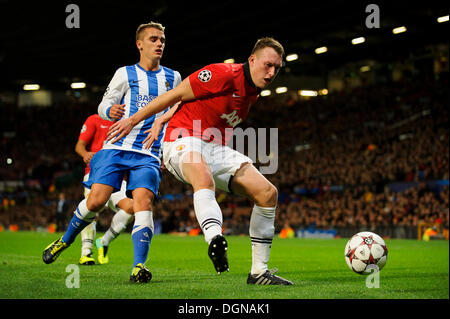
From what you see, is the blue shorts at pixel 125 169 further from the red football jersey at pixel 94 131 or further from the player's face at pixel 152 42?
the red football jersey at pixel 94 131

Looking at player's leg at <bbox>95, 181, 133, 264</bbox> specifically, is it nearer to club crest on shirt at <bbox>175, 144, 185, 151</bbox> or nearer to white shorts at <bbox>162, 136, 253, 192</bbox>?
white shorts at <bbox>162, 136, 253, 192</bbox>

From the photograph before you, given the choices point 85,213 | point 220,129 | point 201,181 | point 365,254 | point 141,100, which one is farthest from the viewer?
point 365,254

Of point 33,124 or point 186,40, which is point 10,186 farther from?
point 186,40

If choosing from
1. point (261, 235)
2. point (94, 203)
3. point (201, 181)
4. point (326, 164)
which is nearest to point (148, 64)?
point (94, 203)

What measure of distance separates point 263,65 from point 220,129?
640mm

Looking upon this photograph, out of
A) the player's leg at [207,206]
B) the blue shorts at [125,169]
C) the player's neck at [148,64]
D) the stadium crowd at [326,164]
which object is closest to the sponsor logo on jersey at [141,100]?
the player's neck at [148,64]

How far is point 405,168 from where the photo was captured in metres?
21.6

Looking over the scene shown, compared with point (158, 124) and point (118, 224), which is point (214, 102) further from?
point (118, 224)

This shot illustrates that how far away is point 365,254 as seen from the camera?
20.4 ft

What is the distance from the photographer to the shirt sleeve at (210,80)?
4.80 metres

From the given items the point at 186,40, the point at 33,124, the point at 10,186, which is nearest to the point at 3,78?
the point at 33,124

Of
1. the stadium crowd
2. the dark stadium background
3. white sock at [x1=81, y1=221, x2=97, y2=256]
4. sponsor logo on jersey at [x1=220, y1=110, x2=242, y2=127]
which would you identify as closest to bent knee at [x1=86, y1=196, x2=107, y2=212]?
sponsor logo on jersey at [x1=220, y1=110, x2=242, y2=127]

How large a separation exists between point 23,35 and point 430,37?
20567 mm
